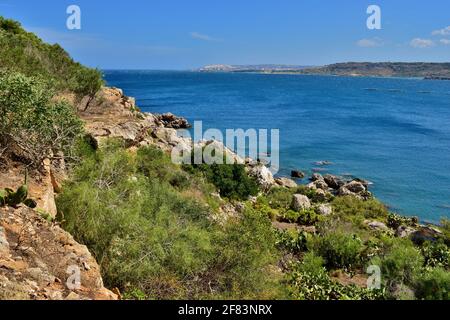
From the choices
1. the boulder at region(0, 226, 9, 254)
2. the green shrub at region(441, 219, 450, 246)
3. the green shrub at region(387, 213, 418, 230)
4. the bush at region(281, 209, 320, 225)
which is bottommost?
the green shrub at region(387, 213, 418, 230)

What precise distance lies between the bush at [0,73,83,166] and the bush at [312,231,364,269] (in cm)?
1395

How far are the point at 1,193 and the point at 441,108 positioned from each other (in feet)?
370

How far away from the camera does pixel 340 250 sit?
2138cm

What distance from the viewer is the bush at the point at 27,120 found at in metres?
13.6

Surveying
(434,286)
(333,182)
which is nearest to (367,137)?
(333,182)

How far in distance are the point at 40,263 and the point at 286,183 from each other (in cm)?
3285

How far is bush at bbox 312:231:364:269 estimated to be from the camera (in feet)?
70.0

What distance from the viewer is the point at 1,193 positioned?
37.3ft

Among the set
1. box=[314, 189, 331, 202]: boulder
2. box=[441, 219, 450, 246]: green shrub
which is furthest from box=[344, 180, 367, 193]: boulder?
box=[441, 219, 450, 246]: green shrub

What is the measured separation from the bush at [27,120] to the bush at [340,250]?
45.8ft

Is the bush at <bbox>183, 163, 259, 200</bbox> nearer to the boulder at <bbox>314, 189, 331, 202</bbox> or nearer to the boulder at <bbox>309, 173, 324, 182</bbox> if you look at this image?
the boulder at <bbox>314, 189, 331, 202</bbox>

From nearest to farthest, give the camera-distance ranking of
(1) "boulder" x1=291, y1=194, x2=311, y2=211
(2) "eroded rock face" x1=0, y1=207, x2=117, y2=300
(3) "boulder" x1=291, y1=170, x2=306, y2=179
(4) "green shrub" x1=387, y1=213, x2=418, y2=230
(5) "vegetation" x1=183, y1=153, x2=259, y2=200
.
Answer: (2) "eroded rock face" x1=0, y1=207, x2=117, y2=300
(5) "vegetation" x1=183, y1=153, x2=259, y2=200
(4) "green shrub" x1=387, y1=213, x2=418, y2=230
(1) "boulder" x1=291, y1=194, x2=311, y2=211
(3) "boulder" x1=291, y1=170, x2=306, y2=179
